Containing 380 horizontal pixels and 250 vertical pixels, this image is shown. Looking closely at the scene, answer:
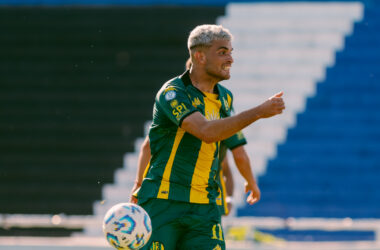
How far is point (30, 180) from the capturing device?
38.1ft

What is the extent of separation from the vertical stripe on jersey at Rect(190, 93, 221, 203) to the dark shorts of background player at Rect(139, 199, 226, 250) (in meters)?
0.05

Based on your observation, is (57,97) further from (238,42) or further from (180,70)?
(238,42)

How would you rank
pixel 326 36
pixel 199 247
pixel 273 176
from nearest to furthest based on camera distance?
pixel 199 247 → pixel 273 176 → pixel 326 36

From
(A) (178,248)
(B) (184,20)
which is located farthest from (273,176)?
(A) (178,248)

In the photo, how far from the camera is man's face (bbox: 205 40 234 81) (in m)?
3.93

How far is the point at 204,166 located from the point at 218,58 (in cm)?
58

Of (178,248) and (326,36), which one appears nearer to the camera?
(178,248)

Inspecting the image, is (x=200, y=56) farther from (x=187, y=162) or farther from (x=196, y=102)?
(x=187, y=162)

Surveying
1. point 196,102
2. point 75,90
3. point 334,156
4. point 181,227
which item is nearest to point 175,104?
point 196,102

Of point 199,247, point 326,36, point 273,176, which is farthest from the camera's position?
point 326,36

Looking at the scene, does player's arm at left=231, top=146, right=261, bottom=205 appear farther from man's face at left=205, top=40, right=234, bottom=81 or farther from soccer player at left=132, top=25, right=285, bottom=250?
man's face at left=205, top=40, right=234, bottom=81

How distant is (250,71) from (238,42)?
0.53 metres

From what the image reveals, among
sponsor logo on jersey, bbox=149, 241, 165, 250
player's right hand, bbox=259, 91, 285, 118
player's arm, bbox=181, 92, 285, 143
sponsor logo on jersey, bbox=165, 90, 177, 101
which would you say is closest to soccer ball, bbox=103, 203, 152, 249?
sponsor logo on jersey, bbox=149, 241, 165, 250

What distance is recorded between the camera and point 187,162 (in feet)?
12.8
